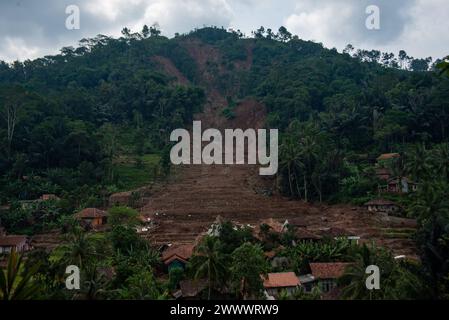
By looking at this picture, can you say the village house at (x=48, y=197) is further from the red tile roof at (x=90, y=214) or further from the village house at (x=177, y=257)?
the village house at (x=177, y=257)

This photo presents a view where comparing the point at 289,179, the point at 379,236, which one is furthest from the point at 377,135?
the point at 379,236

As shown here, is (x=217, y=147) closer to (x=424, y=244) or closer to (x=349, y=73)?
(x=349, y=73)

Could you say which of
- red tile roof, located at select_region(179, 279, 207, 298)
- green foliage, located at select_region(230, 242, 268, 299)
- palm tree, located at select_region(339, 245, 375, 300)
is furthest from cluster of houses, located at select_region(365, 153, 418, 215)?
green foliage, located at select_region(230, 242, 268, 299)

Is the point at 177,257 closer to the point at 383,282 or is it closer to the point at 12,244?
the point at 12,244

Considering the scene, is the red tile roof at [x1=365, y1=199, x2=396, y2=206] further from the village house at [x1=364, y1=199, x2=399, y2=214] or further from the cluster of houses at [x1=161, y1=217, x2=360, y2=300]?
the cluster of houses at [x1=161, y1=217, x2=360, y2=300]

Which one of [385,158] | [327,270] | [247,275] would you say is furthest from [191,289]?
[385,158]
